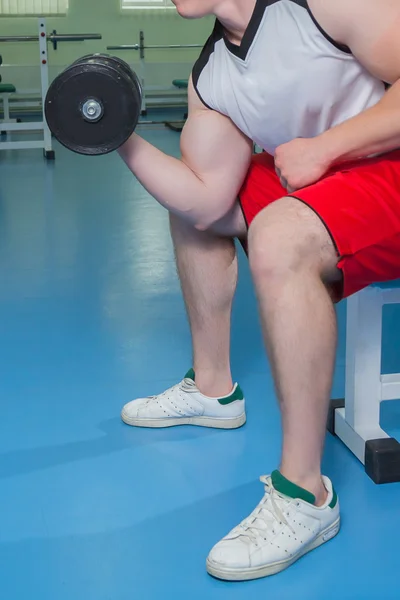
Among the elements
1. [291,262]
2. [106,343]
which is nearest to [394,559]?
[291,262]

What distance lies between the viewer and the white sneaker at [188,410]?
1692 millimetres

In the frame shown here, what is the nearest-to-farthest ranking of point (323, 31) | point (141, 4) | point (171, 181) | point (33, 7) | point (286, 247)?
point (286, 247)
point (323, 31)
point (171, 181)
point (33, 7)
point (141, 4)

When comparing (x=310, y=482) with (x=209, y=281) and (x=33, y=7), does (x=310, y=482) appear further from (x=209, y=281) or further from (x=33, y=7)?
(x=33, y=7)

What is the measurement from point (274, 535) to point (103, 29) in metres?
8.33

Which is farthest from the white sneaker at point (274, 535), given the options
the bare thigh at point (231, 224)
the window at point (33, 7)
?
the window at point (33, 7)

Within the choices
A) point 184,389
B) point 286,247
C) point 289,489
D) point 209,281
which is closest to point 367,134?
point 286,247

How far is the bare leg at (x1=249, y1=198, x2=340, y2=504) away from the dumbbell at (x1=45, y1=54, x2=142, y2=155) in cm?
36

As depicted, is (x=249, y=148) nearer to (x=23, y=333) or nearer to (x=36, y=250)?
(x=23, y=333)

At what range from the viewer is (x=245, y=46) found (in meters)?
1.42

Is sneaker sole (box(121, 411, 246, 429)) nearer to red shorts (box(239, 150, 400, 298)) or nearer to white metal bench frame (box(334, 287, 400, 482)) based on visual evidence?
white metal bench frame (box(334, 287, 400, 482))

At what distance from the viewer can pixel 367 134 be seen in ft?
4.18

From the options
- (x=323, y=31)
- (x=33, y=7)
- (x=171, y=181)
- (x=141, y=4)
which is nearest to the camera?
(x=323, y=31)

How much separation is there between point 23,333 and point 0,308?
0.24 meters

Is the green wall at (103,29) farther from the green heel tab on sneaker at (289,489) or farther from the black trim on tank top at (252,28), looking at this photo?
the green heel tab on sneaker at (289,489)
